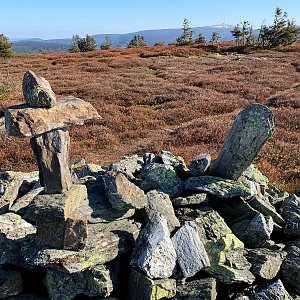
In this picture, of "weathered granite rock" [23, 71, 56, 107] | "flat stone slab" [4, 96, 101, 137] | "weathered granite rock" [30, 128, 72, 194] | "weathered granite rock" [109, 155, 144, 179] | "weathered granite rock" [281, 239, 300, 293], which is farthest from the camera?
"weathered granite rock" [109, 155, 144, 179]

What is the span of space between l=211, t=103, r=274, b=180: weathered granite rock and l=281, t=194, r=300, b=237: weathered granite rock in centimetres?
138

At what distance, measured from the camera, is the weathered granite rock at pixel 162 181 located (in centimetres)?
842

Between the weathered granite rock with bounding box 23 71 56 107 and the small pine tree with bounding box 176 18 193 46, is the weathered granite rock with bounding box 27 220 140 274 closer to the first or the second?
the weathered granite rock with bounding box 23 71 56 107

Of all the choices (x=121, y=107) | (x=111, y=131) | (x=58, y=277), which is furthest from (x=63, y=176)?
(x=121, y=107)

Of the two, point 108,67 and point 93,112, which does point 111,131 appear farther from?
point 108,67

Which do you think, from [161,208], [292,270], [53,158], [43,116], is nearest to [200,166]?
[161,208]

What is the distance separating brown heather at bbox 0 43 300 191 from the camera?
17344 mm

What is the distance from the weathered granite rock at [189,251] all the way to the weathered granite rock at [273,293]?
3.37ft

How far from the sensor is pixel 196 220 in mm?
7191

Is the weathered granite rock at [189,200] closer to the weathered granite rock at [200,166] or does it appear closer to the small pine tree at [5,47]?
the weathered granite rock at [200,166]

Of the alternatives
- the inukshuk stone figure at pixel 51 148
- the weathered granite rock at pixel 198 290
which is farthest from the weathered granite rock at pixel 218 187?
the inukshuk stone figure at pixel 51 148

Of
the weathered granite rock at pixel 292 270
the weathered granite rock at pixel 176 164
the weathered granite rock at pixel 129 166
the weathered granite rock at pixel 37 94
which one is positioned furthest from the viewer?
the weathered granite rock at pixel 129 166

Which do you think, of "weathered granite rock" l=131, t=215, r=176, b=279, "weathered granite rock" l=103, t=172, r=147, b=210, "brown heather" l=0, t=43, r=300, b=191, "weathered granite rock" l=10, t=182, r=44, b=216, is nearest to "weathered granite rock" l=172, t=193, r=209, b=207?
"weathered granite rock" l=103, t=172, r=147, b=210

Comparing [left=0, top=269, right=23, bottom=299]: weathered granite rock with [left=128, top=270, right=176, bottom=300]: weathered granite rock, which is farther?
[left=0, top=269, right=23, bottom=299]: weathered granite rock
